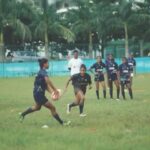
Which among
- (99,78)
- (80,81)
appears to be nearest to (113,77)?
(99,78)

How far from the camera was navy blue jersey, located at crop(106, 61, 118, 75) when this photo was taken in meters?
23.5

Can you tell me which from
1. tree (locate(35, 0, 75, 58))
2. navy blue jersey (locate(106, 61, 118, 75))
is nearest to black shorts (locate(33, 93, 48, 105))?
navy blue jersey (locate(106, 61, 118, 75))

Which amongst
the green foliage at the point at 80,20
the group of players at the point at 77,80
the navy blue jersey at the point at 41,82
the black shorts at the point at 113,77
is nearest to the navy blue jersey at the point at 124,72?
the group of players at the point at 77,80

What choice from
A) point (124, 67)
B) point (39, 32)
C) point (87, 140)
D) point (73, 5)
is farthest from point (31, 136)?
point (73, 5)

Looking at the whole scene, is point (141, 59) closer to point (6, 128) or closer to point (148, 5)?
point (148, 5)

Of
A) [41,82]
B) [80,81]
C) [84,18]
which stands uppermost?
[84,18]

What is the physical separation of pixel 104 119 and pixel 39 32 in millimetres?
50215

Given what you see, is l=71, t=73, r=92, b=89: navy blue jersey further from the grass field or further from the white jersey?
the white jersey

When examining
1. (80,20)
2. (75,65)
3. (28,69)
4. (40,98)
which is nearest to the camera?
(40,98)

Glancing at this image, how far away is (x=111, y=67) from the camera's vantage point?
2362 cm

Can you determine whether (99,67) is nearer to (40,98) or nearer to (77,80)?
(77,80)

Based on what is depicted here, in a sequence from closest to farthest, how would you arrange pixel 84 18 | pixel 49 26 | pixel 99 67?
1. pixel 99 67
2. pixel 49 26
3. pixel 84 18

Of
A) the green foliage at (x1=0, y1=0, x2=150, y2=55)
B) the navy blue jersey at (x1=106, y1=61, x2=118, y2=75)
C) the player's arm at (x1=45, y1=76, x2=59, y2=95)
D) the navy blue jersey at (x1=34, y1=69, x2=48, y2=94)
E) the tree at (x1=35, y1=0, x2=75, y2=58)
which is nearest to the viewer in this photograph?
the player's arm at (x1=45, y1=76, x2=59, y2=95)

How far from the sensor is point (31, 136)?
12.1 m
